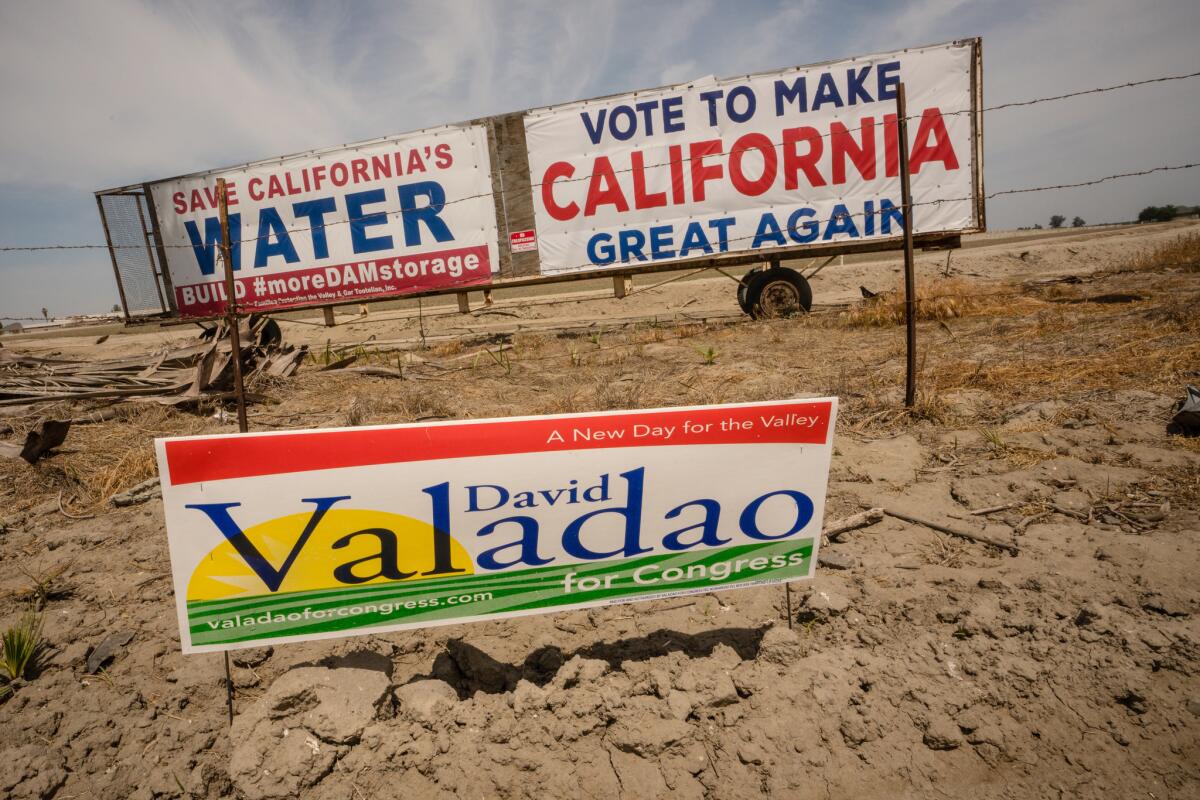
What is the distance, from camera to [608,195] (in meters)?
9.84

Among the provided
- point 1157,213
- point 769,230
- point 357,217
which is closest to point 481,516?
point 769,230

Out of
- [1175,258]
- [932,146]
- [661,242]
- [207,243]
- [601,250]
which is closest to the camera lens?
[932,146]

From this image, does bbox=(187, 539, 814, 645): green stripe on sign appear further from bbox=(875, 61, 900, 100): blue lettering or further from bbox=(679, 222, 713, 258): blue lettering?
bbox=(875, 61, 900, 100): blue lettering

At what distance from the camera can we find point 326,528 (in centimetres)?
206

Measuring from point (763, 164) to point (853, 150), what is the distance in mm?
1364

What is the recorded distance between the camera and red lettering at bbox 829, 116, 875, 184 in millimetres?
9094

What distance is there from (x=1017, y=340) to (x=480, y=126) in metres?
8.57

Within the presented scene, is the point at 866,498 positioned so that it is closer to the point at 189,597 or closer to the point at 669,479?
the point at 669,479

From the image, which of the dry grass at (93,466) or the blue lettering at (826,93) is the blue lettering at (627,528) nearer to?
the dry grass at (93,466)

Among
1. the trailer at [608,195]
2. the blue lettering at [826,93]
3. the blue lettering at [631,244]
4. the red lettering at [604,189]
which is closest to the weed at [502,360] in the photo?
the trailer at [608,195]

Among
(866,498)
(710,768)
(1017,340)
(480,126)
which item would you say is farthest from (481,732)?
(480,126)

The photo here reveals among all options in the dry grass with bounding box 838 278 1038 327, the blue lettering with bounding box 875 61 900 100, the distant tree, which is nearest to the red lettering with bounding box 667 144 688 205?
the blue lettering with bounding box 875 61 900 100

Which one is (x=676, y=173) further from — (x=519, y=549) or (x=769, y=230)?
(x=519, y=549)

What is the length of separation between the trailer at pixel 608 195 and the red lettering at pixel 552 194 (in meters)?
0.02
